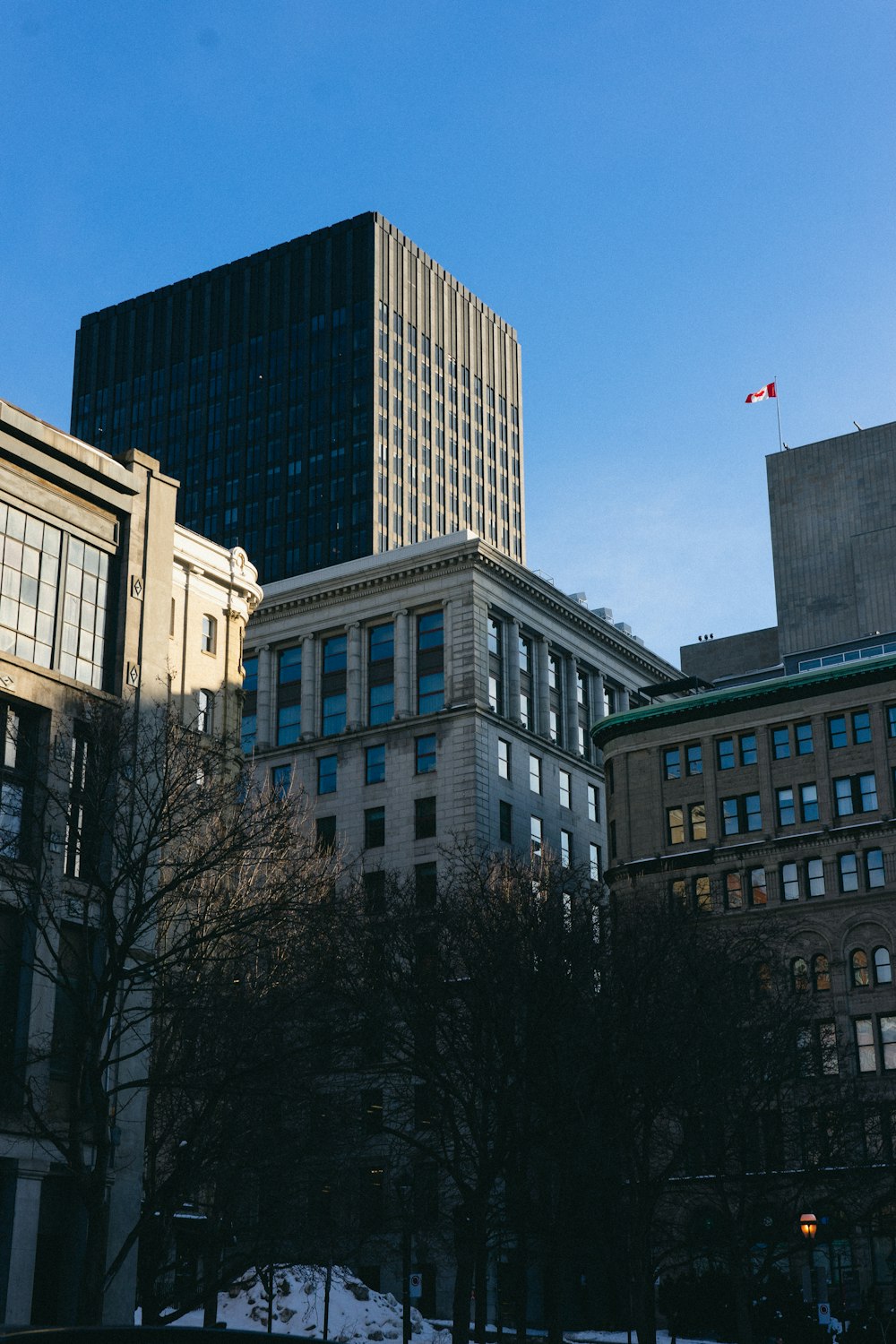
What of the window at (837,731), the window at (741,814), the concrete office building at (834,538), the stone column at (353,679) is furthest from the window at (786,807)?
the concrete office building at (834,538)

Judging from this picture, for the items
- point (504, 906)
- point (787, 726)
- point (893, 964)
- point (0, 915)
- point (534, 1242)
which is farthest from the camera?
point (787, 726)

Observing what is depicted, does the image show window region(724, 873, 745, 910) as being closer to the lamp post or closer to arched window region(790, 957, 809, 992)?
arched window region(790, 957, 809, 992)

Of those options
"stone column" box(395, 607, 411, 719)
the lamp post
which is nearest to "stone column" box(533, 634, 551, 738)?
"stone column" box(395, 607, 411, 719)

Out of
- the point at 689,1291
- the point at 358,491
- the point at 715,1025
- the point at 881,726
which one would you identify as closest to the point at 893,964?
the point at 881,726

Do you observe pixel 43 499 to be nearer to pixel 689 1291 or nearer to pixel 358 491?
pixel 689 1291

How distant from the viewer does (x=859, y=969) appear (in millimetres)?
92438

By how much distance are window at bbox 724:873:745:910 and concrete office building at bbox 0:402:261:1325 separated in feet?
175

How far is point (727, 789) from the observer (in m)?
101

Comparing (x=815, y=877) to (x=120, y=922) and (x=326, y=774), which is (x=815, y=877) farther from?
(x=120, y=922)

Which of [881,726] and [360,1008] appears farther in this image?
[881,726]

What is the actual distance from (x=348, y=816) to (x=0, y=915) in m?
60.5

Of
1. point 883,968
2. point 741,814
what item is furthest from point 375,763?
point 883,968

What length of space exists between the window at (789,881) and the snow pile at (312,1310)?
40913mm

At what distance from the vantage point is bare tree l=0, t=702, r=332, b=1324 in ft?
113
